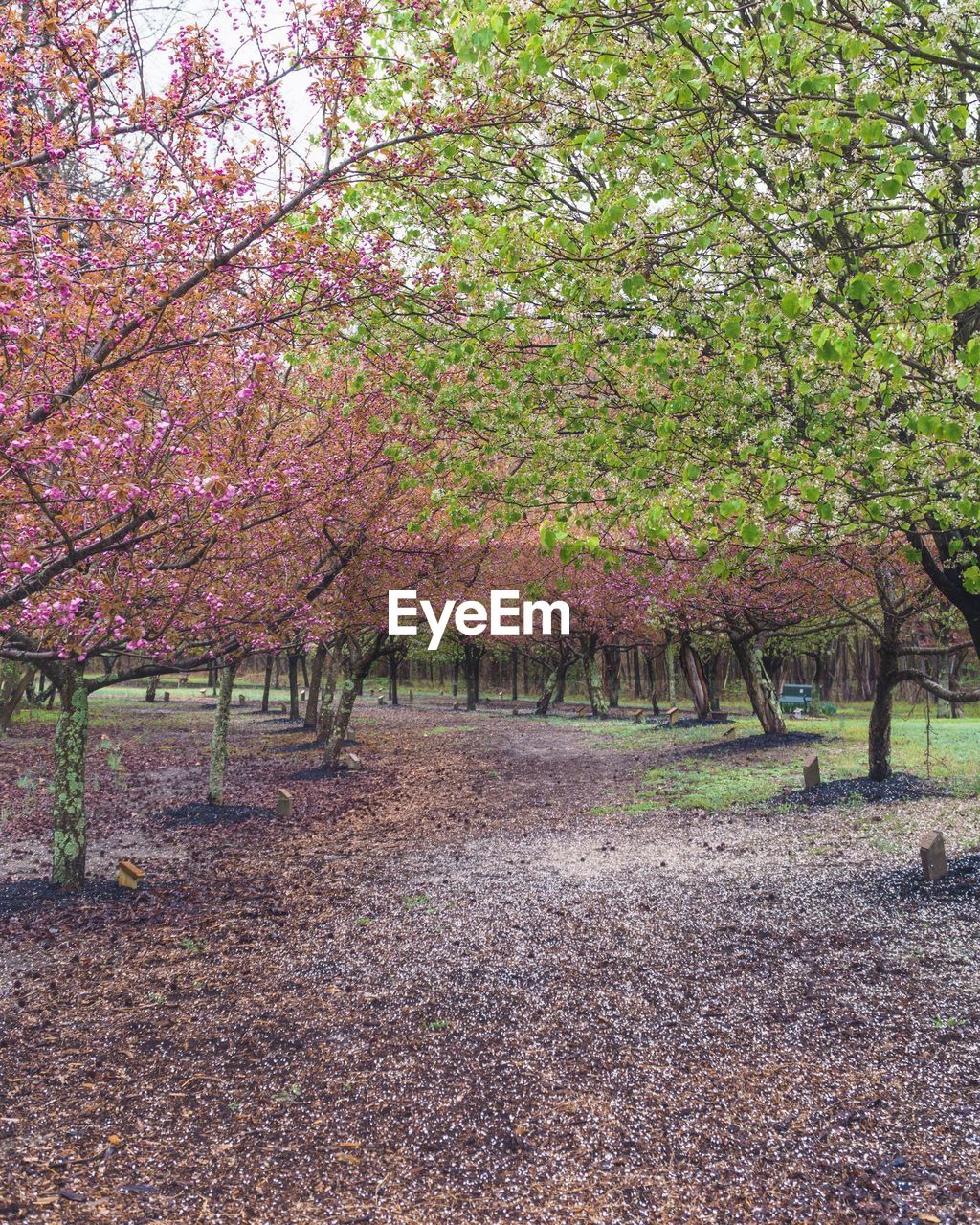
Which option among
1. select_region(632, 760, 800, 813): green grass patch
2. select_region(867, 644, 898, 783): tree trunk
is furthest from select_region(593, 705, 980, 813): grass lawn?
select_region(867, 644, 898, 783): tree trunk

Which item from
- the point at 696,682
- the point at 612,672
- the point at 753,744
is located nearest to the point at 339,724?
the point at 753,744

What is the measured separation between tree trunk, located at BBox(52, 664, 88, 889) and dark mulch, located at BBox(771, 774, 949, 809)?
1273 cm

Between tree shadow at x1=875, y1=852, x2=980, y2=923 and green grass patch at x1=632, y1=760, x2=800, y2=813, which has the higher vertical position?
tree shadow at x1=875, y1=852, x2=980, y2=923

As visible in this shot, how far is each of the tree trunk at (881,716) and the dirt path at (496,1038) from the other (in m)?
3.50

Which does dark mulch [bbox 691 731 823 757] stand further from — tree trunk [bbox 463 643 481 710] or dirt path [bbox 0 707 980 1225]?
tree trunk [bbox 463 643 481 710]

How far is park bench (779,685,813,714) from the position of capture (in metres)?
40.5

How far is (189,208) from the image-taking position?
6551 millimetres

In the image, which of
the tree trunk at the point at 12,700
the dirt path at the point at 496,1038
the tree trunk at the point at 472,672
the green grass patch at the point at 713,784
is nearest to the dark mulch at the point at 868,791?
the green grass patch at the point at 713,784

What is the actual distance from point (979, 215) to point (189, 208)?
613 cm

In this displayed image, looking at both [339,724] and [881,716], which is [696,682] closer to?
[339,724]

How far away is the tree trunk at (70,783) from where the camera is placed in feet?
37.4

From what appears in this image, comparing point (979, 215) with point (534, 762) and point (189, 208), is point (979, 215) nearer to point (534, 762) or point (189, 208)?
point (189, 208)

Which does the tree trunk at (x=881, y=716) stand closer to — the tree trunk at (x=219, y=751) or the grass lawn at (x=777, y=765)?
the grass lawn at (x=777, y=765)

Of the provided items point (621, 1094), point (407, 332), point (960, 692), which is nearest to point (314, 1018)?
point (621, 1094)
